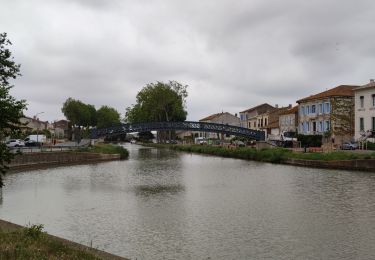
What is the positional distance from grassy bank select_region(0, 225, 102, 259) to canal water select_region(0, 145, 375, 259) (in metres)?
3.03

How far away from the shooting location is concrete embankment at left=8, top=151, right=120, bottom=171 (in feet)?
145

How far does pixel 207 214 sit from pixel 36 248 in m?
10.8

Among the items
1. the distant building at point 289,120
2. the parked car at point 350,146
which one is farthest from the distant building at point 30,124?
the distant building at point 289,120

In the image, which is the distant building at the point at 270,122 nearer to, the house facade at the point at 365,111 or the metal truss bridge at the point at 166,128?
the metal truss bridge at the point at 166,128

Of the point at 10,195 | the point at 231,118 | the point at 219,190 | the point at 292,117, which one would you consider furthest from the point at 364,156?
the point at 231,118

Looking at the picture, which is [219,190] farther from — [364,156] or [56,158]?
[56,158]

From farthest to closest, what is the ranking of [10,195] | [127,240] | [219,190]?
[219,190] < [10,195] < [127,240]

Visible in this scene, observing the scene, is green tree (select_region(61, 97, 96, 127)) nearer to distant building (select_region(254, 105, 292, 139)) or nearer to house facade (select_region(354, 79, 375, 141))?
distant building (select_region(254, 105, 292, 139))

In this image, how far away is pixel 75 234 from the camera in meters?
16.5

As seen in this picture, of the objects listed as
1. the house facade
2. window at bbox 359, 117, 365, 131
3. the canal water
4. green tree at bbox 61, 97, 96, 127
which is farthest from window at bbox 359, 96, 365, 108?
green tree at bbox 61, 97, 96, 127

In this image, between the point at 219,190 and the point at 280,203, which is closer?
the point at 280,203

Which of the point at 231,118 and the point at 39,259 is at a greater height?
the point at 231,118

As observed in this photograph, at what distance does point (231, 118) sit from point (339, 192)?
428 ft

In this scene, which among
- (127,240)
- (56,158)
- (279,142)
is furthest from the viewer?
(279,142)
